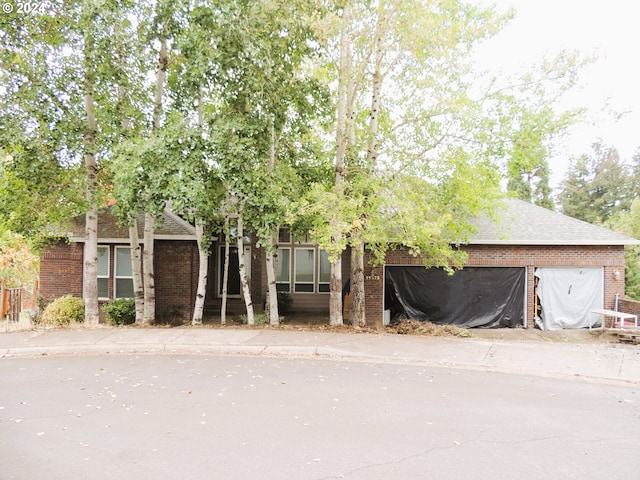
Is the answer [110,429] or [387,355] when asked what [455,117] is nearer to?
[387,355]

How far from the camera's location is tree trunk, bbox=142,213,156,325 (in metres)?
12.7

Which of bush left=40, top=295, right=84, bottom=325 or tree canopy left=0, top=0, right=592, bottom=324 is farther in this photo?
bush left=40, top=295, right=84, bottom=325

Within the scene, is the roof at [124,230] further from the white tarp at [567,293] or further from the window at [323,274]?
the white tarp at [567,293]

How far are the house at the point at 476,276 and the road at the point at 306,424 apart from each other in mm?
6988

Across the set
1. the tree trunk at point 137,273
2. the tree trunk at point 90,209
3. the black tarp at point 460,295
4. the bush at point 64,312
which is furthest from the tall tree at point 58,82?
the black tarp at point 460,295

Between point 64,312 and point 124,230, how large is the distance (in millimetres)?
3511

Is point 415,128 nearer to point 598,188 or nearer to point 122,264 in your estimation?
point 122,264

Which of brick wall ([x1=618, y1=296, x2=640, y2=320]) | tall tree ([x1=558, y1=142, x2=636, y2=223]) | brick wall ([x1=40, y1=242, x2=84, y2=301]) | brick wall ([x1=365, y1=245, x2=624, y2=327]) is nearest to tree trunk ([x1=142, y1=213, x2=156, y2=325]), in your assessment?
brick wall ([x1=40, y1=242, x2=84, y2=301])

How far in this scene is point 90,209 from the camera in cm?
1148

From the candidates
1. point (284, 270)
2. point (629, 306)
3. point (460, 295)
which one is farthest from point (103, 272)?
point (629, 306)

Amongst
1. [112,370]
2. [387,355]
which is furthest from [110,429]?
[387,355]

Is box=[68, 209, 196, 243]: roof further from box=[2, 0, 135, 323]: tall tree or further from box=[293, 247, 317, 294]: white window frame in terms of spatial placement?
box=[293, 247, 317, 294]: white window frame

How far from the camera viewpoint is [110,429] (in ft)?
16.1

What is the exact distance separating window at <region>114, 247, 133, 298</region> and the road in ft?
24.9
